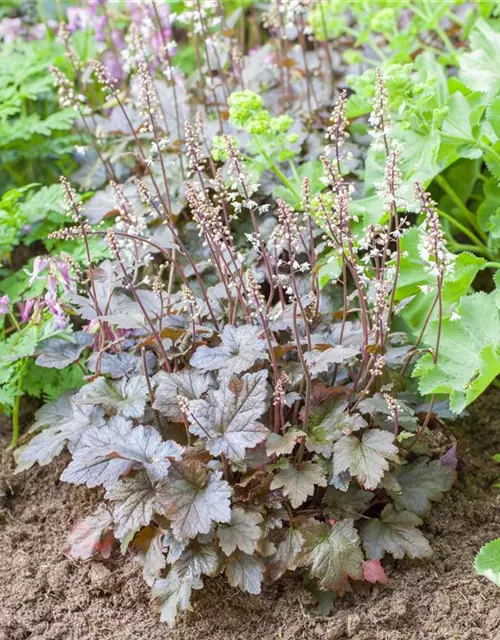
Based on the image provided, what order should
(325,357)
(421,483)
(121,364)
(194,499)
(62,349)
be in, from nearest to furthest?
1. (194,499)
2. (325,357)
3. (421,483)
4. (121,364)
5. (62,349)

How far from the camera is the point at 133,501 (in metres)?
1.88

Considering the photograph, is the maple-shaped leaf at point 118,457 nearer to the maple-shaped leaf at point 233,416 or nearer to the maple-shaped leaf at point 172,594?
the maple-shaped leaf at point 233,416

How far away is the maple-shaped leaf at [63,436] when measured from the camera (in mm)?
2113

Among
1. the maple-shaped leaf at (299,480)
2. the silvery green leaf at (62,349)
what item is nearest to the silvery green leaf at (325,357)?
the maple-shaped leaf at (299,480)

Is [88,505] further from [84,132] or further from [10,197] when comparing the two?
[84,132]

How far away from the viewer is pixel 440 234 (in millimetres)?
1743

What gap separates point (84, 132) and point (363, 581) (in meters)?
2.26

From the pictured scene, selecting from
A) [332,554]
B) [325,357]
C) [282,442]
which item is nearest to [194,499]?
[282,442]

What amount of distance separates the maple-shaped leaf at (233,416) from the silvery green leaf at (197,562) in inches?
8.9

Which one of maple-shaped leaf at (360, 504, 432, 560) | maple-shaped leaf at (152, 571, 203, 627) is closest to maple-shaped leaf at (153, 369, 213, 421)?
maple-shaped leaf at (152, 571, 203, 627)

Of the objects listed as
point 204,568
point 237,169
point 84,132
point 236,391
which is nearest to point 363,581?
point 204,568

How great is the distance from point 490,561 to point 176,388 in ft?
2.84

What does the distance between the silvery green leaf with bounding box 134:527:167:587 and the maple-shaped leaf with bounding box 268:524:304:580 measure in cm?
26

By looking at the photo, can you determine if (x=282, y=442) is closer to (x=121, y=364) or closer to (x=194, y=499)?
(x=194, y=499)
